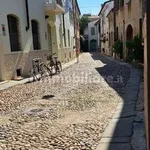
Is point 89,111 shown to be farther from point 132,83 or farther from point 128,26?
point 128,26

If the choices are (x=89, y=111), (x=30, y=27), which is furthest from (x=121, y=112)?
(x=30, y=27)

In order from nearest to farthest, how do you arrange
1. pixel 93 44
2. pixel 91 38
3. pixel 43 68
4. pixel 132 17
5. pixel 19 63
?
pixel 19 63 < pixel 43 68 < pixel 132 17 < pixel 91 38 < pixel 93 44

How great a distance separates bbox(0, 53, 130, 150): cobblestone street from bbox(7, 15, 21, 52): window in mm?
3789

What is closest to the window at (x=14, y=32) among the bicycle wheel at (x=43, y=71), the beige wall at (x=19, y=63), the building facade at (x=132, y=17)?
the beige wall at (x=19, y=63)

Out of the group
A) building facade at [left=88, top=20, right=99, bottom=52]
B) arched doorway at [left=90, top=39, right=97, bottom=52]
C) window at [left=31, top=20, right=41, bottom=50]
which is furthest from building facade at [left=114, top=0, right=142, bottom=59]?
arched doorway at [left=90, top=39, right=97, bottom=52]

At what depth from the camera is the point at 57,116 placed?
225 inches

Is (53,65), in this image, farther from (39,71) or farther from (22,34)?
(22,34)

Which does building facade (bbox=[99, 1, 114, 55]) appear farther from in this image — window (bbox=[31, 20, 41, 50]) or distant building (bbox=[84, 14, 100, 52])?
distant building (bbox=[84, 14, 100, 52])

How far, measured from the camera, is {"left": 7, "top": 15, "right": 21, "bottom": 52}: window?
12.3m

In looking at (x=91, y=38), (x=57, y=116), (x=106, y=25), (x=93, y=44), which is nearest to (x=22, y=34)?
(x=57, y=116)

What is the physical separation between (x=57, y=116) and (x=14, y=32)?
788 cm

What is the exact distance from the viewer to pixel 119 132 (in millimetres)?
4441

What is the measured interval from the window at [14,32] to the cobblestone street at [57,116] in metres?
3.79

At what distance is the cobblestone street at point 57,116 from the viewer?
4227 mm
